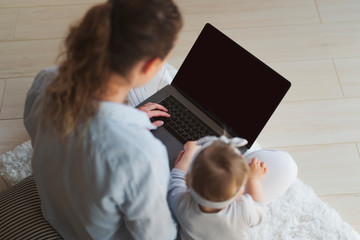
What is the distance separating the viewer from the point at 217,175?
914 mm

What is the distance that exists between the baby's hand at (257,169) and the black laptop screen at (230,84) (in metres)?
0.07

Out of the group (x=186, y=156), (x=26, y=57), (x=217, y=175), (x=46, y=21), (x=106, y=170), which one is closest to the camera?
(x=106, y=170)

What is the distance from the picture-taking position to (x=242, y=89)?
123cm

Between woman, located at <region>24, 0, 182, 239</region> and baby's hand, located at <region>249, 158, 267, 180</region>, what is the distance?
0.43m

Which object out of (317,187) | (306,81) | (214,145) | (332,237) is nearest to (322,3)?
(306,81)

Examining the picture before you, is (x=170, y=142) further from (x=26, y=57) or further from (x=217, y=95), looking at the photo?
(x=26, y=57)

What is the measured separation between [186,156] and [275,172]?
31 centimetres

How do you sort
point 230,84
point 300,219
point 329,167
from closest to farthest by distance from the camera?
point 230,84 → point 300,219 → point 329,167

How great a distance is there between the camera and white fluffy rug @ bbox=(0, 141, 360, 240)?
1.50 m

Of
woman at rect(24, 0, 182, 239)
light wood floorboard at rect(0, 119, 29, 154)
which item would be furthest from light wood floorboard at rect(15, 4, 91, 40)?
woman at rect(24, 0, 182, 239)

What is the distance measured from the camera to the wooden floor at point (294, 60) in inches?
66.4

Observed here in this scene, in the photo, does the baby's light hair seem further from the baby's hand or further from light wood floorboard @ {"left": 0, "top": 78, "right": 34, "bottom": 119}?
light wood floorboard @ {"left": 0, "top": 78, "right": 34, "bottom": 119}

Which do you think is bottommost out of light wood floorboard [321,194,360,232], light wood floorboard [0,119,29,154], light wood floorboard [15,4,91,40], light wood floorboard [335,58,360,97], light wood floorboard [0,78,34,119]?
light wood floorboard [321,194,360,232]

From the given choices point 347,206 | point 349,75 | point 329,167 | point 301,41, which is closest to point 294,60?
point 301,41
